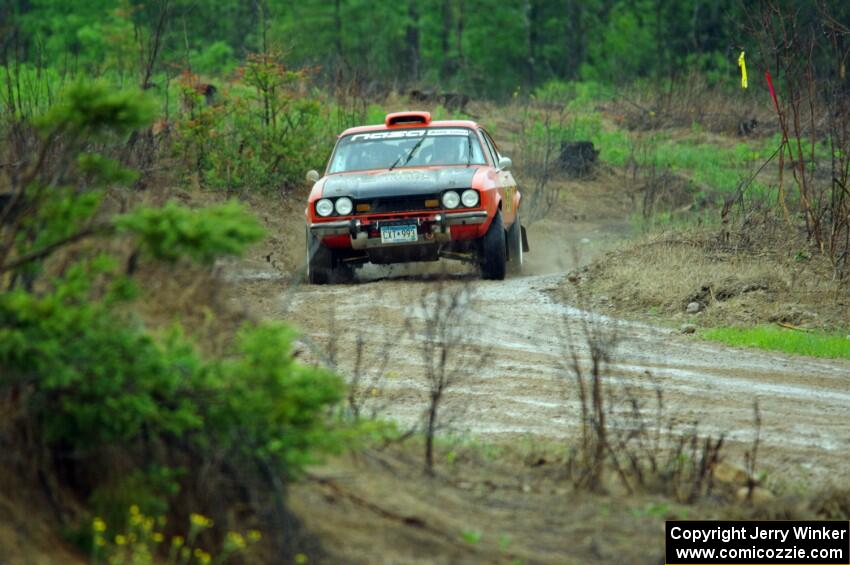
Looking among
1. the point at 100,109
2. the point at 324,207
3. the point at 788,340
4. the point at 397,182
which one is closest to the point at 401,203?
the point at 397,182

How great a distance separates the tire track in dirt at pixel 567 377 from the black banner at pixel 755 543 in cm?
135

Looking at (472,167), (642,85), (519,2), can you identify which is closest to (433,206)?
(472,167)

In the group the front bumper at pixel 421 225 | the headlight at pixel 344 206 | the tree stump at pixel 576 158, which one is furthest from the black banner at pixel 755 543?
the tree stump at pixel 576 158

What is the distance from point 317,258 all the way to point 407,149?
5.24 feet

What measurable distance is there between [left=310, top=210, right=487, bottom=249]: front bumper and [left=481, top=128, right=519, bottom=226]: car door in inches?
31.5

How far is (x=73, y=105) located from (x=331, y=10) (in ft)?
142

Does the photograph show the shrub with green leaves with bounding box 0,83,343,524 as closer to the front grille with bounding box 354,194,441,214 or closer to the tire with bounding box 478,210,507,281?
the front grille with bounding box 354,194,441,214

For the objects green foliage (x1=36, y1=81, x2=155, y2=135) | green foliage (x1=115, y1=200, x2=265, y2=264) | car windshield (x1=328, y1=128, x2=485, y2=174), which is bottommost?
car windshield (x1=328, y1=128, x2=485, y2=174)

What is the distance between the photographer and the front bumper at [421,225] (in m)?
13.2

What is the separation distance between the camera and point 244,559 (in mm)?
4648

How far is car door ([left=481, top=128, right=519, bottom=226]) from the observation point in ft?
46.4

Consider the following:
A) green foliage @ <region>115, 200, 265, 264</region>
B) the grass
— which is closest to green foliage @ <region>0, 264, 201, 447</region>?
green foliage @ <region>115, 200, 265, 264</region>

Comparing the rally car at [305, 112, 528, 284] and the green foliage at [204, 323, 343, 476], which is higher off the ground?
the green foliage at [204, 323, 343, 476]

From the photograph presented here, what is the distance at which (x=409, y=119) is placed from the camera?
15180 millimetres
